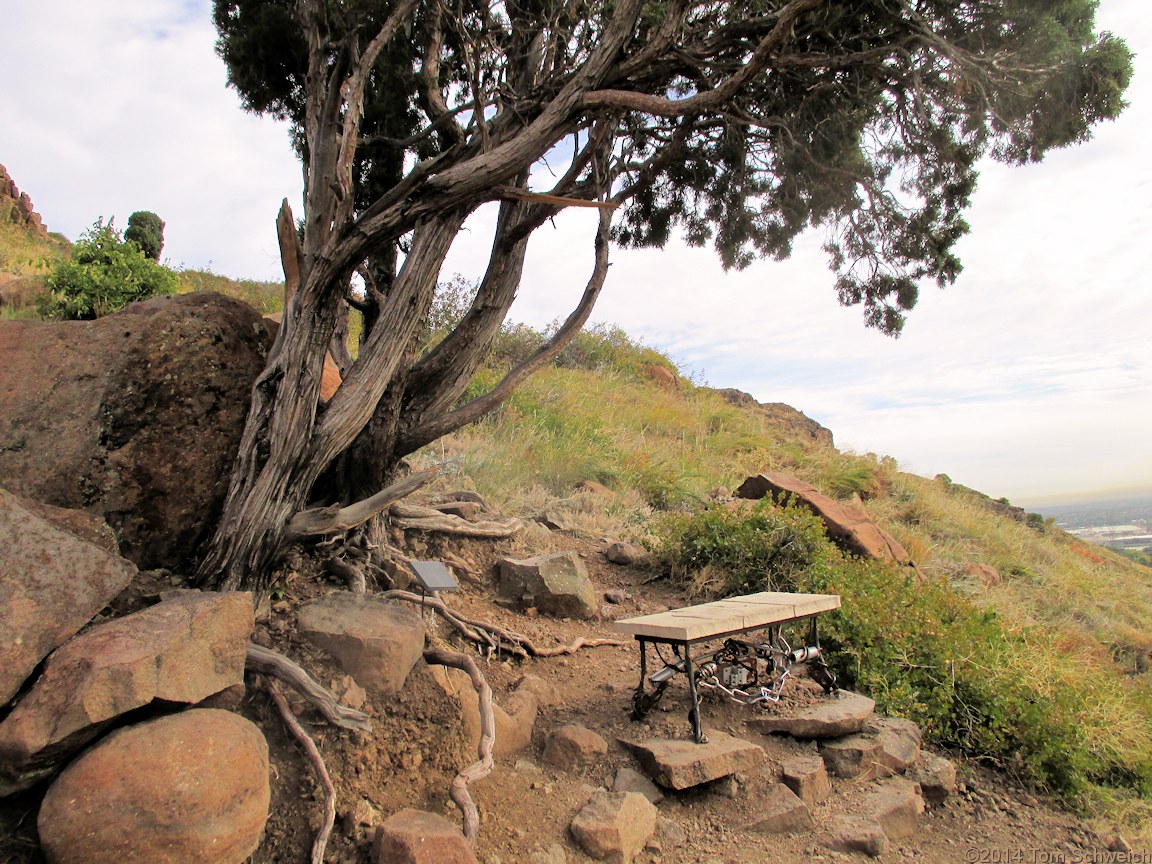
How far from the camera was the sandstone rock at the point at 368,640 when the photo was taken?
3.22 metres

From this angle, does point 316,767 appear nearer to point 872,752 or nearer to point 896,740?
point 872,752

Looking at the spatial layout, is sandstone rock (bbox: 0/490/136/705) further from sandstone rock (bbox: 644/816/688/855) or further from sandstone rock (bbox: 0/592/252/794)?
sandstone rock (bbox: 644/816/688/855)

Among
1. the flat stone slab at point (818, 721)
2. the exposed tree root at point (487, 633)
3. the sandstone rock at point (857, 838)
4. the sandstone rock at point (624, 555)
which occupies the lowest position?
the sandstone rock at point (857, 838)

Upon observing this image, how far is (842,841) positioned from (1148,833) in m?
2.05

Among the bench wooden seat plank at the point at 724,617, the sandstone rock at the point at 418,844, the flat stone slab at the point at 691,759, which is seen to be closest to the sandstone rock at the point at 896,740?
the bench wooden seat plank at the point at 724,617

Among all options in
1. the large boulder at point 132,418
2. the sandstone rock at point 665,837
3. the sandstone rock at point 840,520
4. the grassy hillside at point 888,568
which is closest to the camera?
the sandstone rock at point 665,837

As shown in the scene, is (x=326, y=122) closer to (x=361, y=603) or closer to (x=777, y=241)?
(x=361, y=603)

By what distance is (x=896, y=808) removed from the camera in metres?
3.49

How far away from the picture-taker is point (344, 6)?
14.7ft

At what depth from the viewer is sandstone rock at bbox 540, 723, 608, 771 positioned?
11.1 ft

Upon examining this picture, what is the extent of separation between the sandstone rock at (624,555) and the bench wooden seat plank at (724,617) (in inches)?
92.0

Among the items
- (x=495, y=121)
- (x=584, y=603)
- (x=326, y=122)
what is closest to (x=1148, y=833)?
(x=584, y=603)

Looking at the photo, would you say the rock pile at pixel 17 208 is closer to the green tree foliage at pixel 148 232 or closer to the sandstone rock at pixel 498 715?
the green tree foliage at pixel 148 232

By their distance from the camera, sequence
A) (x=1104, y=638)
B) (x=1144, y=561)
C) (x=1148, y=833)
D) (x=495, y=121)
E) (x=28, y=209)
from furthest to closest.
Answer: (x=28, y=209) < (x=1144, y=561) < (x=1104, y=638) < (x=495, y=121) < (x=1148, y=833)
